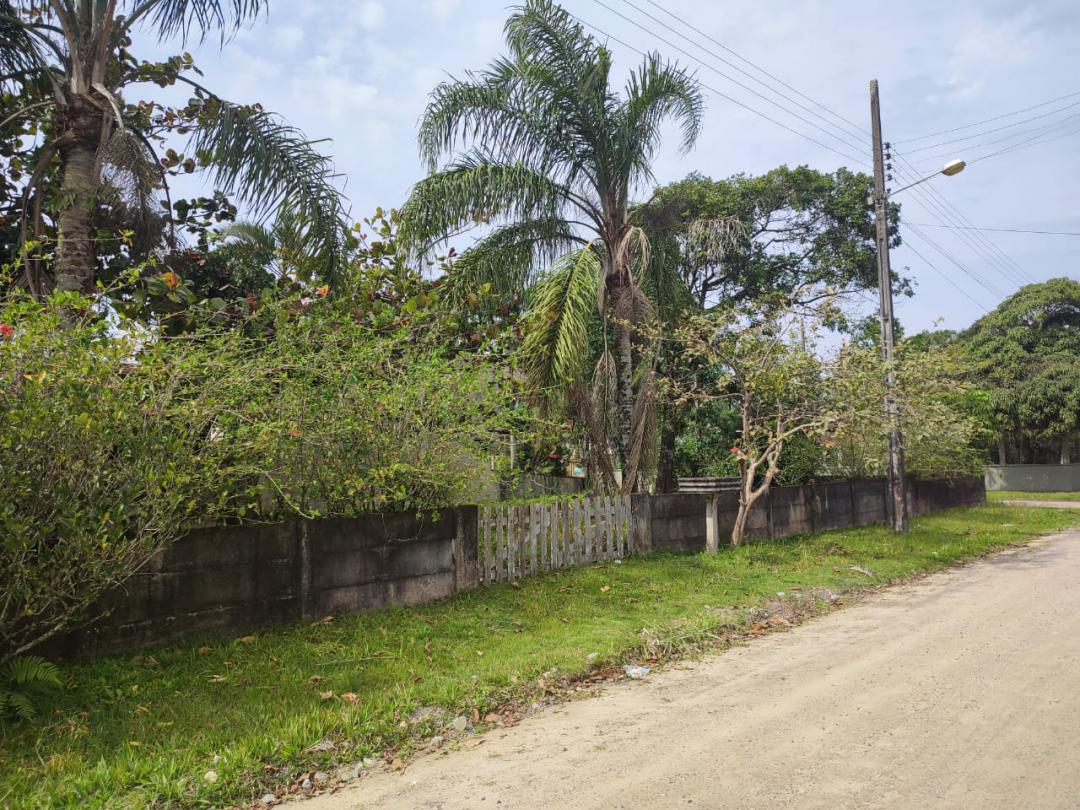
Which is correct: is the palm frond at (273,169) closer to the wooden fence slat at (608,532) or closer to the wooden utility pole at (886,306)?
the wooden fence slat at (608,532)

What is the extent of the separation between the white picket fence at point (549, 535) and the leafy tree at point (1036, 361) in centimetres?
2811

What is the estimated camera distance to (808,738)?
4512 mm

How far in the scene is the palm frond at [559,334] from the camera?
1043 centimetres

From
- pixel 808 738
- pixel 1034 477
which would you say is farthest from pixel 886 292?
pixel 1034 477

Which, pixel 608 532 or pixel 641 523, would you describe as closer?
pixel 608 532

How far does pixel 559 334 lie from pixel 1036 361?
32550 millimetres

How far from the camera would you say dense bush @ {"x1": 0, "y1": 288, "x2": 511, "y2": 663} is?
4.64 m

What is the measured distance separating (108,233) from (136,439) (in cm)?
530

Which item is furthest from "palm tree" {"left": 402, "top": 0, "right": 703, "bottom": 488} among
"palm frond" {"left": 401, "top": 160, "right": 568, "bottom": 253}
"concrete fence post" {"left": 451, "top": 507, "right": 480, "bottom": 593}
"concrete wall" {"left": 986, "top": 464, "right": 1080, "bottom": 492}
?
"concrete wall" {"left": 986, "top": 464, "right": 1080, "bottom": 492}

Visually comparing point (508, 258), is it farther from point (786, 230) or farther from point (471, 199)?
point (786, 230)

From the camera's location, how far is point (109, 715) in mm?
4715

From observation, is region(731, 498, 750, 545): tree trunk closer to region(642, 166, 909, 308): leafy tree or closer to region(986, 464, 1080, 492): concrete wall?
region(642, 166, 909, 308): leafy tree

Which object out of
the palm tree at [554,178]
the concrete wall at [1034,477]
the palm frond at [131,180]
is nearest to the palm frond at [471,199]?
the palm tree at [554,178]

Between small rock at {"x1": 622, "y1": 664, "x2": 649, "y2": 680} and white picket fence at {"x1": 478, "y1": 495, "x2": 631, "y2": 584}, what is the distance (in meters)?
2.47
